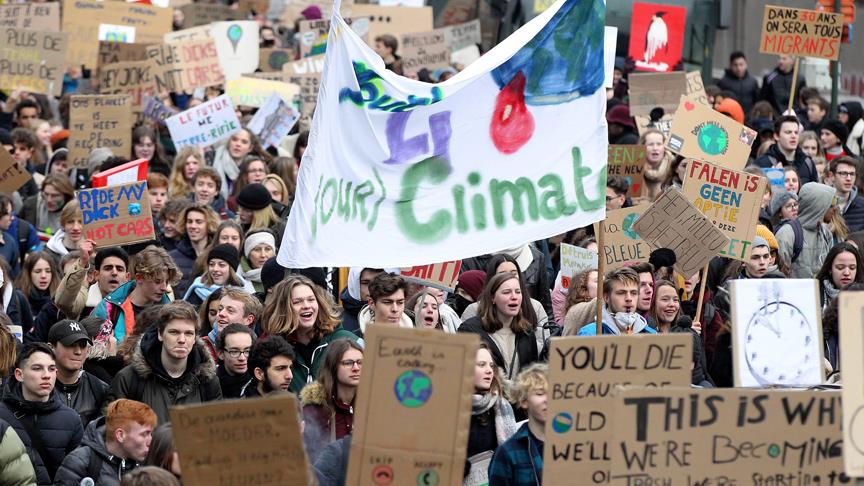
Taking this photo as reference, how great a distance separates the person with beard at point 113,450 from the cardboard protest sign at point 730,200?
15.0 ft

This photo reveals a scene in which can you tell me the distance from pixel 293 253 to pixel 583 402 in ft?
7.55

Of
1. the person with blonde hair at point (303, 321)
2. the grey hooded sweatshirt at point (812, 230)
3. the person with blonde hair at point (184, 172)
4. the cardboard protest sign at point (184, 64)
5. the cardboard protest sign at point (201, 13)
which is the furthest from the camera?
the cardboard protest sign at point (201, 13)

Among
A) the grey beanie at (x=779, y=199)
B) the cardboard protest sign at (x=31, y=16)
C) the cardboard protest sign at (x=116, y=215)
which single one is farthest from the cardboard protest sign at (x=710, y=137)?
the cardboard protest sign at (x=31, y=16)

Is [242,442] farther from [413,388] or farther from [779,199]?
[779,199]

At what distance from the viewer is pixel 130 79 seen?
55.9 feet

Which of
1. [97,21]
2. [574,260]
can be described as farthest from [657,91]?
[97,21]

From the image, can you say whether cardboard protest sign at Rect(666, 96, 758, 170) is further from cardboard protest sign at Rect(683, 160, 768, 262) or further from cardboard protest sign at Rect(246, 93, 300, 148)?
cardboard protest sign at Rect(246, 93, 300, 148)

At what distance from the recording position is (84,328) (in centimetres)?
889

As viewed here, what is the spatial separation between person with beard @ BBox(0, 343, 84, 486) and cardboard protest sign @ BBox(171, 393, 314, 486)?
256cm

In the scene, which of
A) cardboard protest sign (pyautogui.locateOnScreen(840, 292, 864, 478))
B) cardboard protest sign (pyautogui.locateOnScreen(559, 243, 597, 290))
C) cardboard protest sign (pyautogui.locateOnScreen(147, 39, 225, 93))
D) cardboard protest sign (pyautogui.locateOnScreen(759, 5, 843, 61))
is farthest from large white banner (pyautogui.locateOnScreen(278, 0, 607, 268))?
cardboard protest sign (pyautogui.locateOnScreen(147, 39, 225, 93))

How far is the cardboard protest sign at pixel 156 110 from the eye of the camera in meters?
16.4

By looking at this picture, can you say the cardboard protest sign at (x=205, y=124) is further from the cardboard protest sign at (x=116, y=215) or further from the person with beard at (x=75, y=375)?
the person with beard at (x=75, y=375)

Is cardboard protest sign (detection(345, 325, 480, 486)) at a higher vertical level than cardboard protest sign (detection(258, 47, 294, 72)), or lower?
lower

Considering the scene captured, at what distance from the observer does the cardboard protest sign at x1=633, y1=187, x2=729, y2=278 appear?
10.3 m
